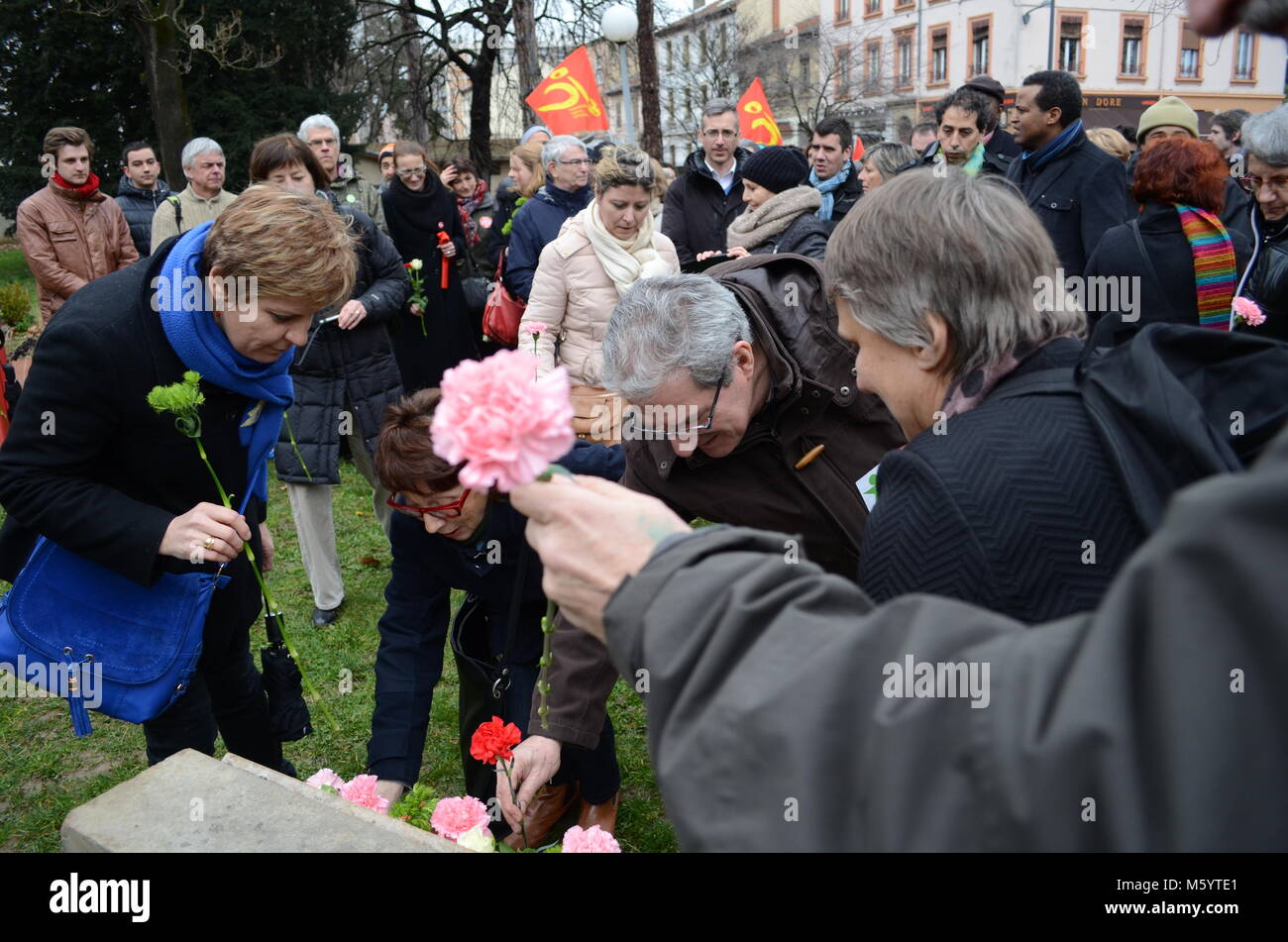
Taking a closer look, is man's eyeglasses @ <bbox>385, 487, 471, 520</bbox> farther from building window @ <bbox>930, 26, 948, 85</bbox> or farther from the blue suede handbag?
building window @ <bbox>930, 26, 948, 85</bbox>

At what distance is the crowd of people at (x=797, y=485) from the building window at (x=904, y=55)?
4144 centimetres

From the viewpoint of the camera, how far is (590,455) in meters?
3.05

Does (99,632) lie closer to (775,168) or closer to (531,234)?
(531,234)

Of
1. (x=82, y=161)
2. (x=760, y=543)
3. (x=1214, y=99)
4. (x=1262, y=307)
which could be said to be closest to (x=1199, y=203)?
(x=1262, y=307)

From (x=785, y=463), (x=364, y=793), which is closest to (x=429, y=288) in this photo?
(x=785, y=463)

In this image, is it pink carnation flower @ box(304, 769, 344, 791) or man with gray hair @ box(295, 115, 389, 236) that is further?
man with gray hair @ box(295, 115, 389, 236)

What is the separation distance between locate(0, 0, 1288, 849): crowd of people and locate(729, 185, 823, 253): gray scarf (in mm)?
16

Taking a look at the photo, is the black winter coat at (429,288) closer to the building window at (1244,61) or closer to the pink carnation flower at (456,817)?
the pink carnation flower at (456,817)

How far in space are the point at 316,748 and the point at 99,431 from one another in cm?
203

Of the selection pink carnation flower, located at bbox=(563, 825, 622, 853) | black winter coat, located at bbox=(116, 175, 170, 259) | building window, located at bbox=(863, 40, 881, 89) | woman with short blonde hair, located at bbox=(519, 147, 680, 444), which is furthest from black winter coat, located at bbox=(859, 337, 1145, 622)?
building window, located at bbox=(863, 40, 881, 89)

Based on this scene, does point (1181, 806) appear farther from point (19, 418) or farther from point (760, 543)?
point (19, 418)

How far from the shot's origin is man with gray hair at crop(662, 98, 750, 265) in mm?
6770

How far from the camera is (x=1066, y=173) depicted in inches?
206

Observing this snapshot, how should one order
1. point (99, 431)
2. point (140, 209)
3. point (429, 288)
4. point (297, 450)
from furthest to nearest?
point (140, 209) → point (429, 288) → point (297, 450) → point (99, 431)
